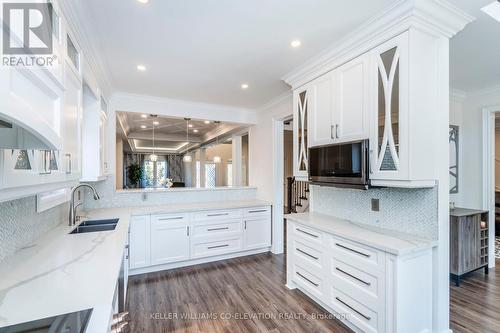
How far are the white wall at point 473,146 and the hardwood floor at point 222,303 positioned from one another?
3.18 m

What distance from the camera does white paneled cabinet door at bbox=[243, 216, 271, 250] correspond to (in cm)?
414

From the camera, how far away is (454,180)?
3961 millimetres

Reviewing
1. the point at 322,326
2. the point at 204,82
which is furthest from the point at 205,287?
the point at 204,82

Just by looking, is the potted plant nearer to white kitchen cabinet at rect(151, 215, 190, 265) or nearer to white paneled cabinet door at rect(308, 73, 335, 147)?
white kitchen cabinet at rect(151, 215, 190, 265)

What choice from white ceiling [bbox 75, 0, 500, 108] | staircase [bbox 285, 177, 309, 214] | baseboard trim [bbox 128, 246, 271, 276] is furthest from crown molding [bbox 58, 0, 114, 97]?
staircase [bbox 285, 177, 309, 214]

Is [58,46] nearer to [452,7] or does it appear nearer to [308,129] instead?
[308,129]

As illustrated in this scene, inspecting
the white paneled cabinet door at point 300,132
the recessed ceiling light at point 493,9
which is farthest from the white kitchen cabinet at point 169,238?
the recessed ceiling light at point 493,9

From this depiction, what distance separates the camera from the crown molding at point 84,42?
1.67 meters

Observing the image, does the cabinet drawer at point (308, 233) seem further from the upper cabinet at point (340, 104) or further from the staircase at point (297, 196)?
the staircase at point (297, 196)

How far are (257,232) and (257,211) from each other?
36 cm

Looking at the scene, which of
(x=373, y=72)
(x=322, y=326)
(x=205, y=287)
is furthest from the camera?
(x=205, y=287)

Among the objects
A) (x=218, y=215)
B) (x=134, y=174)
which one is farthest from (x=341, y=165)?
(x=134, y=174)

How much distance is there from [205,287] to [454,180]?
419 cm

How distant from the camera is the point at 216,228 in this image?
3.90 metres
